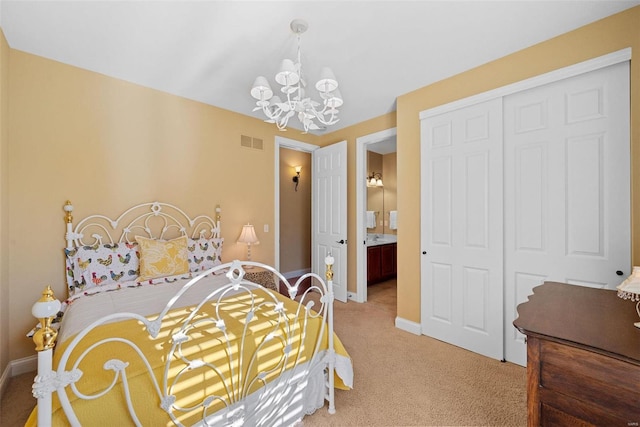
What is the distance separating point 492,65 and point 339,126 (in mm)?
2129

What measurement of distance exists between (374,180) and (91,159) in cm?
462

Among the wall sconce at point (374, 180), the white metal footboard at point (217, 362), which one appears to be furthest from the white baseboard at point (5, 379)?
the wall sconce at point (374, 180)

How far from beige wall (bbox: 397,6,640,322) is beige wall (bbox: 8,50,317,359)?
7.08 ft

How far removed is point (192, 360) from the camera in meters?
1.25

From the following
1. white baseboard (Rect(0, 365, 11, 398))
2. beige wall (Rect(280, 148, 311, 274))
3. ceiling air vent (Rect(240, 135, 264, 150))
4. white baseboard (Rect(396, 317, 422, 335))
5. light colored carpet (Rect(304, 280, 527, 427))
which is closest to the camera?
light colored carpet (Rect(304, 280, 527, 427))

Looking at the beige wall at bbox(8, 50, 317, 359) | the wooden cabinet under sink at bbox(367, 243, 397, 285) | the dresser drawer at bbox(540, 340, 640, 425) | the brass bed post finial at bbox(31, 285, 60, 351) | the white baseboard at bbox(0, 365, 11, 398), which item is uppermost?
the beige wall at bbox(8, 50, 317, 359)

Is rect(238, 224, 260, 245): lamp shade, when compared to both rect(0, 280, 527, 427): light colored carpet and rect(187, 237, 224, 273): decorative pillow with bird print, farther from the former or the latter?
rect(0, 280, 527, 427): light colored carpet

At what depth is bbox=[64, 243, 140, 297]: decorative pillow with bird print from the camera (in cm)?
236

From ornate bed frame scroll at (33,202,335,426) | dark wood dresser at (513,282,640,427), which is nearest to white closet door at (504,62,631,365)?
dark wood dresser at (513,282,640,427)

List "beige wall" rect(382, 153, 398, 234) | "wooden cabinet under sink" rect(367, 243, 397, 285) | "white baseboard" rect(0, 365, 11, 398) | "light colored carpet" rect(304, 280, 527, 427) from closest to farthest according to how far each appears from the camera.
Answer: "light colored carpet" rect(304, 280, 527, 427)
"white baseboard" rect(0, 365, 11, 398)
"wooden cabinet under sink" rect(367, 243, 397, 285)
"beige wall" rect(382, 153, 398, 234)

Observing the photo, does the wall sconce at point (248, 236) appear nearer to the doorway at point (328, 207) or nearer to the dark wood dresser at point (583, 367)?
the doorway at point (328, 207)

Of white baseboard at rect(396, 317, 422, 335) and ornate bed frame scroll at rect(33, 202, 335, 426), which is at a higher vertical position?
ornate bed frame scroll at rect(33, 202, 335, 426)

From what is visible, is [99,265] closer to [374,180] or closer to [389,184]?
[374,180]

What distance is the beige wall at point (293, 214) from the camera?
5266 mm
